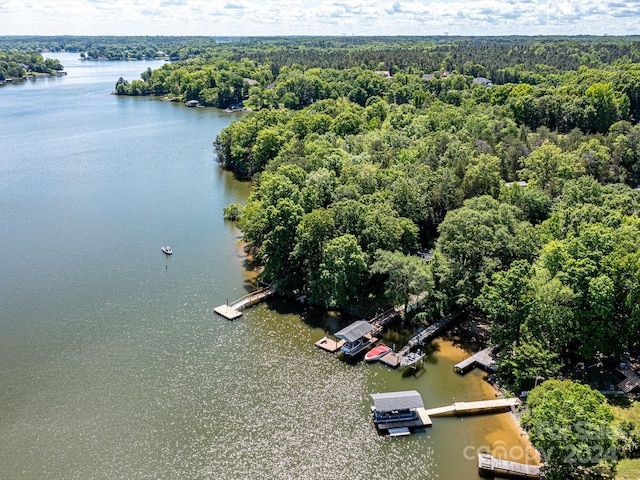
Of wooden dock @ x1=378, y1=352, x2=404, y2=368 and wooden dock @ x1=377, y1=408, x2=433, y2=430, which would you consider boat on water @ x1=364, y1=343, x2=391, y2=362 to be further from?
wooden dock @ x1=377, y1=408, x2=433, y2=430

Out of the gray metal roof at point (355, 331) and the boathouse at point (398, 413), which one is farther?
the gray metal roof at point (355, 331)

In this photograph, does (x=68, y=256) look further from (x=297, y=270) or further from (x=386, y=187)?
(x=386, y=187)

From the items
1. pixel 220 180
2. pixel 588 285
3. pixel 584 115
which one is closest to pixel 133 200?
pixel 220 180

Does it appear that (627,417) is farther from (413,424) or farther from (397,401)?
(397,401)

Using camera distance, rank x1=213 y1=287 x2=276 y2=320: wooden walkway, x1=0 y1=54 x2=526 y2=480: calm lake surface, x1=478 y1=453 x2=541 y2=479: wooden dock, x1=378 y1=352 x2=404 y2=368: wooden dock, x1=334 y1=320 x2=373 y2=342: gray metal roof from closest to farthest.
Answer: x1=478 y1=453 x2=541 y2=479: wooden dock
x1=0 y1=54 x2=526 y2=480: calm lake surface
x1=378 y1=352 x2=404 y2=368: wooden dock
x1=334 y1=320 x2=373 y2=342: gray metal roof
x1=213 y1=287 x2=276 y2=320: wooden walkway

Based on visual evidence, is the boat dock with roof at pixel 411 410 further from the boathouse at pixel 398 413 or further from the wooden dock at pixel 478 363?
the wooden dock at pixel 478 363

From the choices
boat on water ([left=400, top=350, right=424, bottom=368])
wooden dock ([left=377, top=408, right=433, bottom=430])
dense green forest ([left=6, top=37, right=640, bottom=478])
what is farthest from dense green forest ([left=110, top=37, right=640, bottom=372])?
wooden dock ([left=377, top=408, right=433, bottom=430])

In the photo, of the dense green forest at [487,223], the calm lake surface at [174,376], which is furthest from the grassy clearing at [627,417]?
the calm lake surface at [174,376]
